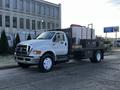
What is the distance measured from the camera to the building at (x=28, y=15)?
47.0 meters

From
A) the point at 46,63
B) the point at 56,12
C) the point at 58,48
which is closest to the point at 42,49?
the point at 46,63

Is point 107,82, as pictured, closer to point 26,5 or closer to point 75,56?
point 75,56

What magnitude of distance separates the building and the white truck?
31.5 metres

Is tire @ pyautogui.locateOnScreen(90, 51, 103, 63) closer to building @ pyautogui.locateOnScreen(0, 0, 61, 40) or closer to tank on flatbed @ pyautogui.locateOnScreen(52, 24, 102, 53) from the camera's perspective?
tank on flatbed @ pyautogui.locateOnScreen(52, 24, 102, 53)

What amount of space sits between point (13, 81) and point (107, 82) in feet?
13.3

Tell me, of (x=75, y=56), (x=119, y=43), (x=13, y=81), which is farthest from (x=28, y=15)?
(x=13, y=81)

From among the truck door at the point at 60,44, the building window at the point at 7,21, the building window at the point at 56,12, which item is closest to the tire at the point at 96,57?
the truck door at the point at 60,44

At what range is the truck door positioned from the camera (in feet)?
43.5

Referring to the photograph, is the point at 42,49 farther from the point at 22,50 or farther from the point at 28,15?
the point at 28,15


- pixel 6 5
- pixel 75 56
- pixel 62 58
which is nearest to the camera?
pixel 62 58

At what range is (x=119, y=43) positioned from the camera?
184 feet

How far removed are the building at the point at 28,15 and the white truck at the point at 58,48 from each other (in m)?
31.5

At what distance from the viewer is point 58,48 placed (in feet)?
44.1

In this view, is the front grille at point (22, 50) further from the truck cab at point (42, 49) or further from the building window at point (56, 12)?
the building window at point (56, 12)
